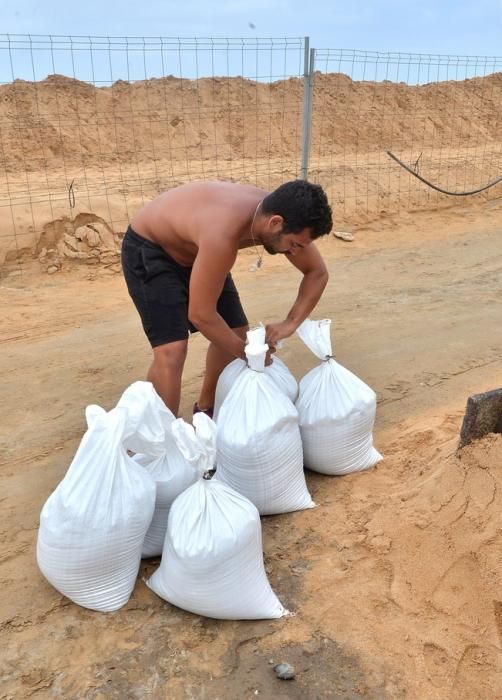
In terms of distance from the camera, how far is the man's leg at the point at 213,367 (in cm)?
300

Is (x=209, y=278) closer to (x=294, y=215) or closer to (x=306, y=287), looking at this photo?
(x=294, y=215)

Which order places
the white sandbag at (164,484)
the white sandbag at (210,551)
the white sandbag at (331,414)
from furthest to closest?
the white sandbag at (331,414)
the white sandbag at (164,484)
the white sandbag at (210,551)

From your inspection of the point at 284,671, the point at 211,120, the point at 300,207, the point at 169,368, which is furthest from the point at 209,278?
the point at 211,120

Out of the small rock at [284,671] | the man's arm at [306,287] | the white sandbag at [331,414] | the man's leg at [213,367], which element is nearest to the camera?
the small rock at [284,671]

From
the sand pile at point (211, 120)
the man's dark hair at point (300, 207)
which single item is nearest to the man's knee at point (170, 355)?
the man's dark hair at point (300, 207)

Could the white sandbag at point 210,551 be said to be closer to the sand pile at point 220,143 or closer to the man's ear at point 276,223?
the man's ear at point 276,223

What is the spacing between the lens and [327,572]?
217 centimetres

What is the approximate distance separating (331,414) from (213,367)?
730 mm

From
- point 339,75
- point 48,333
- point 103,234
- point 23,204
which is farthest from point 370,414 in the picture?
point 339,75

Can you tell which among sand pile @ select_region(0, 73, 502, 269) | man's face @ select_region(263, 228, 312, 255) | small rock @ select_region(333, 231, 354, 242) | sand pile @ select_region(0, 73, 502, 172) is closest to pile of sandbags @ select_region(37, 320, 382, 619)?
man's face @ select_region(263, 228, 312, 255)

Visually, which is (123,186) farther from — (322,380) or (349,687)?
(349,687)

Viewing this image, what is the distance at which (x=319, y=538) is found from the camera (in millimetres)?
2336

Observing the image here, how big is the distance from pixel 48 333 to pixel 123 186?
379cm

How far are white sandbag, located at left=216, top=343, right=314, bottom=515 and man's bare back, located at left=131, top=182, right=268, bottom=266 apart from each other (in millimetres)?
486
